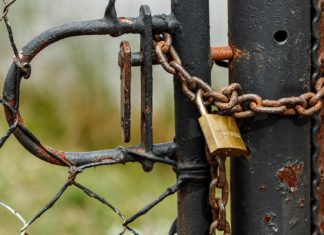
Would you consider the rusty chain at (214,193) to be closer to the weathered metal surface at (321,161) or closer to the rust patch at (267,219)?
the rust patch at (267,219)

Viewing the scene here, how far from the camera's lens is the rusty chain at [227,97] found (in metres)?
1.26

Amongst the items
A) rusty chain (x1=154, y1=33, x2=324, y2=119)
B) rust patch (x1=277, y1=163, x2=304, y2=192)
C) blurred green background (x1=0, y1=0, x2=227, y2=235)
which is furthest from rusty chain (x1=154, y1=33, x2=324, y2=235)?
blurred green background (x1=0, y1=0, x2=227, y2=235)

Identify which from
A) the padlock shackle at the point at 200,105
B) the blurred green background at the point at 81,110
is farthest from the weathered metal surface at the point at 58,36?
the blurred green background at the point at 81,110

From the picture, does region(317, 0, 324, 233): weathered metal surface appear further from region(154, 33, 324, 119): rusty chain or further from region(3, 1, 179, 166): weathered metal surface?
region(3, 1, 179, 166): weathered metal surface

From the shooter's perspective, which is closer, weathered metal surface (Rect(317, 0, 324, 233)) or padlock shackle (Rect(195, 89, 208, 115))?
padlock shackle (Rect(195, 89, 208, 115))

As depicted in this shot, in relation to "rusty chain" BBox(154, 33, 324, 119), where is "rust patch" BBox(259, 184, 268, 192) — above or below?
below

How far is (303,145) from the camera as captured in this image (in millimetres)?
1363

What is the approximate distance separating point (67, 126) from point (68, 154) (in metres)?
2.35

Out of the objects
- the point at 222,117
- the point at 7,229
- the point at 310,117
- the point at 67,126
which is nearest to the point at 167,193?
the point at 222,117

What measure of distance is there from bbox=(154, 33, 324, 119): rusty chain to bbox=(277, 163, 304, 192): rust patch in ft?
0.35

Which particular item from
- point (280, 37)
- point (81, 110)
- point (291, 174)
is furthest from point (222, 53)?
→ point (81, 110)

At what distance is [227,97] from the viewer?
128 cm

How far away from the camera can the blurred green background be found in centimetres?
323

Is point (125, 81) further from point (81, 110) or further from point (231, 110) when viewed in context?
point (81, 110)
